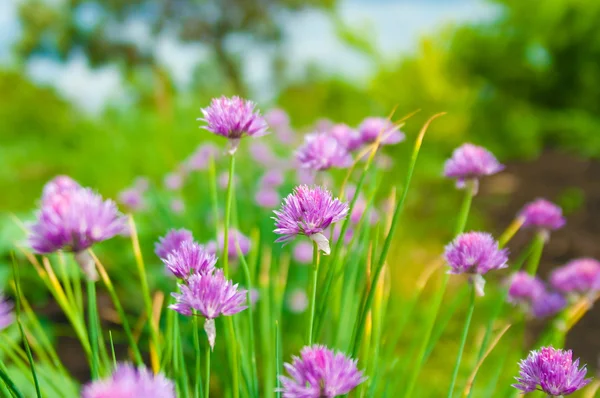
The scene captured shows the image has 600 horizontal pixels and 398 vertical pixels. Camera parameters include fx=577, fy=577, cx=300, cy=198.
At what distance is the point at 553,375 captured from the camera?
70cm

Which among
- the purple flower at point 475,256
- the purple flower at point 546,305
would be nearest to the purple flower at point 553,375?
the purple flower at point 475,256

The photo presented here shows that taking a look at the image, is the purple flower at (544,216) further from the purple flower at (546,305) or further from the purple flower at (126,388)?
the purple flower at (126,388)

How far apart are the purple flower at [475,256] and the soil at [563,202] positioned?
5.26ft

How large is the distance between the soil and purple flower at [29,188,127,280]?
207 centimetres

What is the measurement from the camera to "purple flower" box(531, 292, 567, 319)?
140 cm

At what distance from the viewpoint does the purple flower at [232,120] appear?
31.2 inches

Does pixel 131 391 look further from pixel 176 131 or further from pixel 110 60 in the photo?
pixel 110 60

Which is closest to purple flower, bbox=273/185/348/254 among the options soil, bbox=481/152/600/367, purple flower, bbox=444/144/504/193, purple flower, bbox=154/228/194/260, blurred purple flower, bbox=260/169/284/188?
purple flower, bbox=154/228/194/260

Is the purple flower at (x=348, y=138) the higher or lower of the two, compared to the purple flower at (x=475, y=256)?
higher

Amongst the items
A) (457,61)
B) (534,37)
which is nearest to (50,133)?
(457,61)

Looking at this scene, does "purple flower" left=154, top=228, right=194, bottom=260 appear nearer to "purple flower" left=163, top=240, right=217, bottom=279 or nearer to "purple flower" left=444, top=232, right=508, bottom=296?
"purple flower" left=163, top=240, right=217, bottom=279

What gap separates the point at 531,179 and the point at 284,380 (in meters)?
4.44

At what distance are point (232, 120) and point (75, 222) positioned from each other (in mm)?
291

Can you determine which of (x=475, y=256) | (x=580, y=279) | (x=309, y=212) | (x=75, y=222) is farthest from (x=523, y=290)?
(x=75, y=222)
